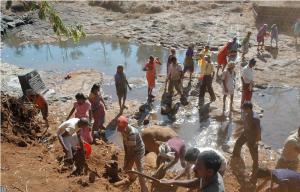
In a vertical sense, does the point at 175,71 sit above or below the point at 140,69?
above

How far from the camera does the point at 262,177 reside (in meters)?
7.16

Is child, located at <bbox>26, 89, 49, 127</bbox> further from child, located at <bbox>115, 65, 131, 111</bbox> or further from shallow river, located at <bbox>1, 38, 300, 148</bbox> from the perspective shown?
shallow river, located at <bbox>1, 38, 300, 148</bbox>

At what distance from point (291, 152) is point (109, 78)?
8.23 m

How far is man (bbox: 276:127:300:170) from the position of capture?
6.46 meters

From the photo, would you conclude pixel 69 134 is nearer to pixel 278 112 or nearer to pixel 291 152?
pixel 291 152

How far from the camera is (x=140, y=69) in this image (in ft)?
49.5

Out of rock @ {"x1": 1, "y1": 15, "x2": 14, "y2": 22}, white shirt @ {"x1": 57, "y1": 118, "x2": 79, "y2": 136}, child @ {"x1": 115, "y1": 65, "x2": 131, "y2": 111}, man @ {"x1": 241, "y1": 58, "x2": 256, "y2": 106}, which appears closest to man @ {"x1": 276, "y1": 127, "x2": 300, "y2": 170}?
man @ {"x1": 241, "y1": 58, "x2": 256, "y2": 106}

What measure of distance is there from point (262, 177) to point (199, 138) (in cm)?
233

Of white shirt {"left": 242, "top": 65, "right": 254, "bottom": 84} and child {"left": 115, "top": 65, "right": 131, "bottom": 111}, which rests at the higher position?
white shirt {"left": 242, "top": 65, "right": 254, "bottom": 84}

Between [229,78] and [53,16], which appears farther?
[229,78]

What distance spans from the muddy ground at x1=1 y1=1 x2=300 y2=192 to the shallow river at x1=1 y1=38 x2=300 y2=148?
62 cm

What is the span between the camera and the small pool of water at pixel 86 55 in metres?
15.6

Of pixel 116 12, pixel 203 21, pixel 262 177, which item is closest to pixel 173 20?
pixel 203 21

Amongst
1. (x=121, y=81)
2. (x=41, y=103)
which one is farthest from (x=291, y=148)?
(x=41, y=103)
